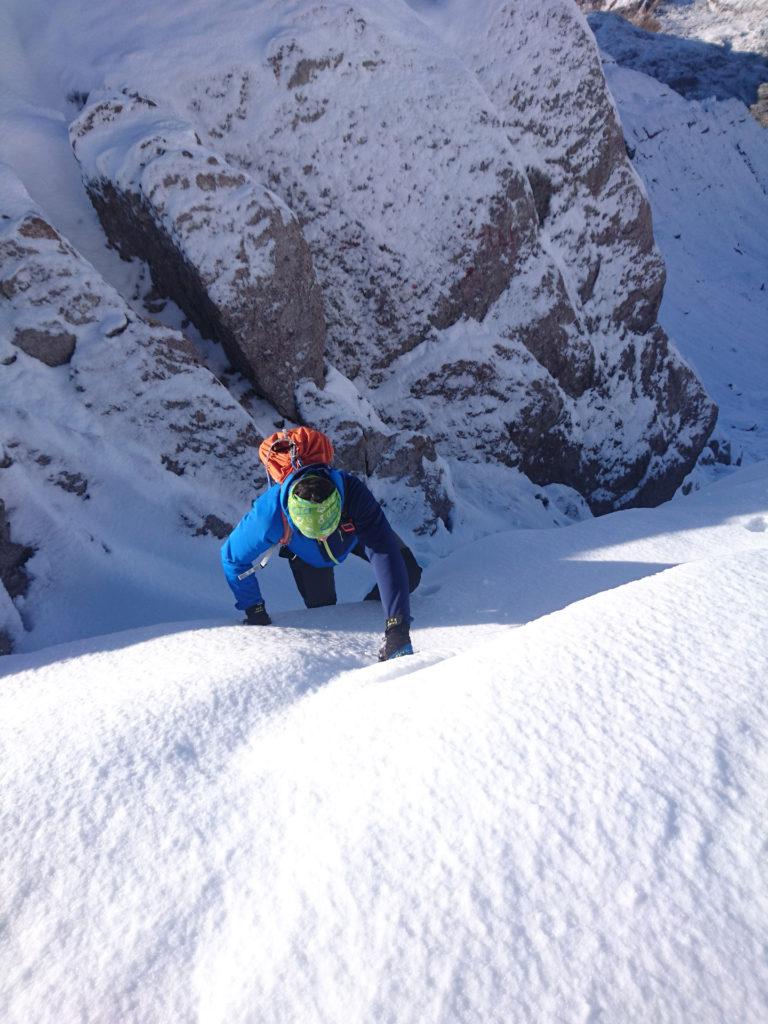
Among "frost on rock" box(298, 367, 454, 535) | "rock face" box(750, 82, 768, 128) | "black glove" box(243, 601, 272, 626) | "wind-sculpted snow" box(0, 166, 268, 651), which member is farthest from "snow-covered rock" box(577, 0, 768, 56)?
"black glove" box(243, 601, 272, 626)

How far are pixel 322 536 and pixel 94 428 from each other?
2881 millimetres

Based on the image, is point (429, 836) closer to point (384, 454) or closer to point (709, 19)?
point (384, 454)

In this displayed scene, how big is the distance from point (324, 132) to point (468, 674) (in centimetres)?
644

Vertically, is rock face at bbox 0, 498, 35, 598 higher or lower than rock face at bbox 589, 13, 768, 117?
lower

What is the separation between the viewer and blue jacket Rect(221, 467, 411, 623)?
2828 millimetres

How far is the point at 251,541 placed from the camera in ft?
9.80

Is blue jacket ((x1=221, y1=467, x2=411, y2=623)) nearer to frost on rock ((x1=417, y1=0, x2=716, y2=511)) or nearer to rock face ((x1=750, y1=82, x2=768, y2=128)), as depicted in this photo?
frost on rock ((x1=417, y1=0, x2=716, y2=511))

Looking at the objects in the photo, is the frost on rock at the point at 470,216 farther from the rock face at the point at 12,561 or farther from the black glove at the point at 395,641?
the black glove at the point at 395,641

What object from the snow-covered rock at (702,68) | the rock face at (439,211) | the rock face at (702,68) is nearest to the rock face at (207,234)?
the rock face at (439,211)

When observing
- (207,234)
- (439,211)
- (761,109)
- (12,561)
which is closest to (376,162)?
(439,211)

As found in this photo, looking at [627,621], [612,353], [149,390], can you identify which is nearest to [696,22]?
[612,353]

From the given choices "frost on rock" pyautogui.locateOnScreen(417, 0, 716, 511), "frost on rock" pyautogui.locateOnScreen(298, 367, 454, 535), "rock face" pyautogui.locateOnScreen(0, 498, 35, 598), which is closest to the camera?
"rock face" pyautogui.locateOnScreen(0, 498, 35, 598)

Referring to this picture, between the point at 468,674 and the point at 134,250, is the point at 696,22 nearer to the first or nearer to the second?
the point at 134,250

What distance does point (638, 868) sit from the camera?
1.19 m
